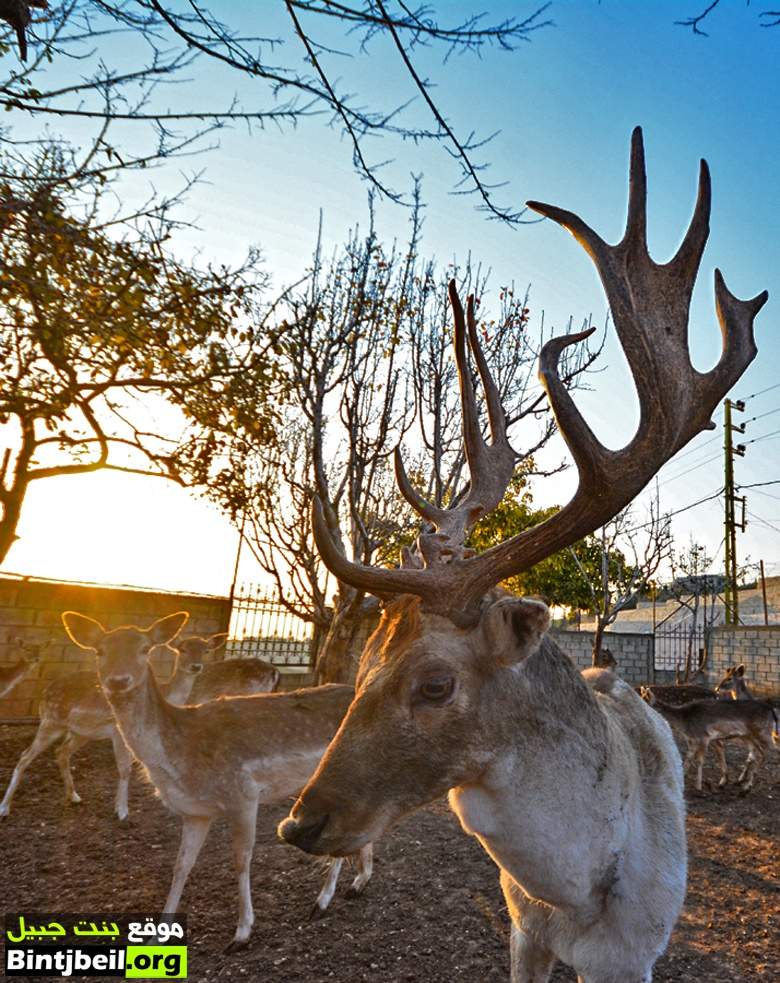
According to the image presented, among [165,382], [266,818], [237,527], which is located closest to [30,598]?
[237,527]

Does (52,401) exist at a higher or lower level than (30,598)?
higher

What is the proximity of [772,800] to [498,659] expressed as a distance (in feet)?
29.3

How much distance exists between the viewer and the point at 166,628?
6.39 m

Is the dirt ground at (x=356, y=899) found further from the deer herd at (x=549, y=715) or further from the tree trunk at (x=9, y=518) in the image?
the tree trunk at (x=9, y=518)

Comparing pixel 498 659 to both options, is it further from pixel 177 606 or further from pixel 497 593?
pixel 177 606

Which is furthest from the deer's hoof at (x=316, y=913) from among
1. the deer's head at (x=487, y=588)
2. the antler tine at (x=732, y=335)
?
the antler tine at (x=732, y=335)

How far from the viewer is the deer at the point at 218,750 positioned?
4.66 m

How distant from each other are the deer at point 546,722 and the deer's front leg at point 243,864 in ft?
7.70

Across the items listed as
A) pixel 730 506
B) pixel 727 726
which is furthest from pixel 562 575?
pixel 727 726

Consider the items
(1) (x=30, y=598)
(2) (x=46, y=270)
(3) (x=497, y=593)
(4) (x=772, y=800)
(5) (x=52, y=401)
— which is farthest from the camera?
(1) (x=30, y=598)

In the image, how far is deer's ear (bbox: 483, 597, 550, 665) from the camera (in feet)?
6.86

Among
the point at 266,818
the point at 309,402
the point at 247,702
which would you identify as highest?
the point at 309,402

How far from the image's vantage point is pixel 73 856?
18.1 feet

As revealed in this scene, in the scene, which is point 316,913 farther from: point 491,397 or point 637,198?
point 637,198
